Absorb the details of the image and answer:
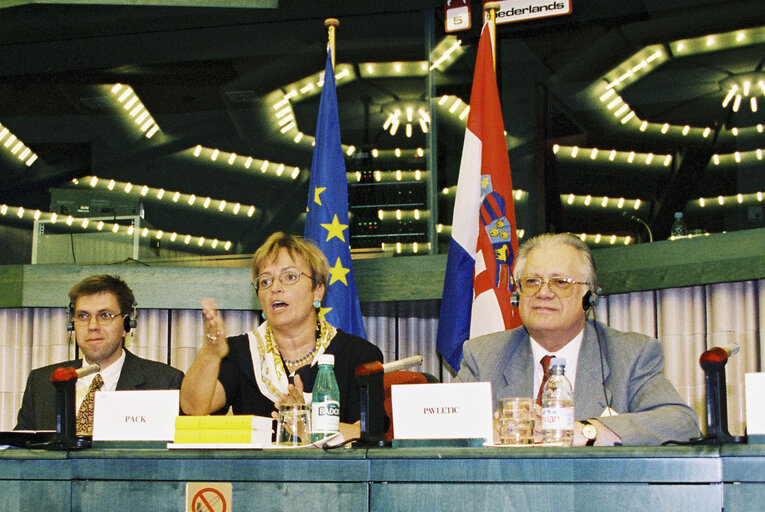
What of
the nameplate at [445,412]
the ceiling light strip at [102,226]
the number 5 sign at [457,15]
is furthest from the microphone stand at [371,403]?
the number 5 sign at [457,15]

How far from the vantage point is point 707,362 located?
5.44 ft

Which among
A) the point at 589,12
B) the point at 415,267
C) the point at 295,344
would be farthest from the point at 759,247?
the point at 589,12

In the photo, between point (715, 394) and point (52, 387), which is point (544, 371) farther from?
point (52, 387)

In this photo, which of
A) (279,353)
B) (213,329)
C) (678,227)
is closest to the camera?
(213,329)

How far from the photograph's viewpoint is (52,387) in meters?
3.07

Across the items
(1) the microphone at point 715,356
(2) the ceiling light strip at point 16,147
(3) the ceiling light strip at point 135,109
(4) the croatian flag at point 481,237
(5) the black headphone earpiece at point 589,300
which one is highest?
(3) the ceiling light strip at point 135,109

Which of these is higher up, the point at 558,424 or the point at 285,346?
the point at 285,346

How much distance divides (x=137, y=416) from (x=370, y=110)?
Answer: 12.7 ft

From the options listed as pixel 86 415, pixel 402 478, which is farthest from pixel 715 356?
pixel 86 415

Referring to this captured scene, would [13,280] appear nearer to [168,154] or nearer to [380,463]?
[168,154]

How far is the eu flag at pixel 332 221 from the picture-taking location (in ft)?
13.2

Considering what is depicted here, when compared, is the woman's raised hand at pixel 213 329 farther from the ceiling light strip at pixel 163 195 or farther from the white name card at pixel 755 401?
the ceiling light strip at pixel 163 195

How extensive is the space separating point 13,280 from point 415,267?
2031 millimetres

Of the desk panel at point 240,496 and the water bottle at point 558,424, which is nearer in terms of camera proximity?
the desk panel at point 240,496
